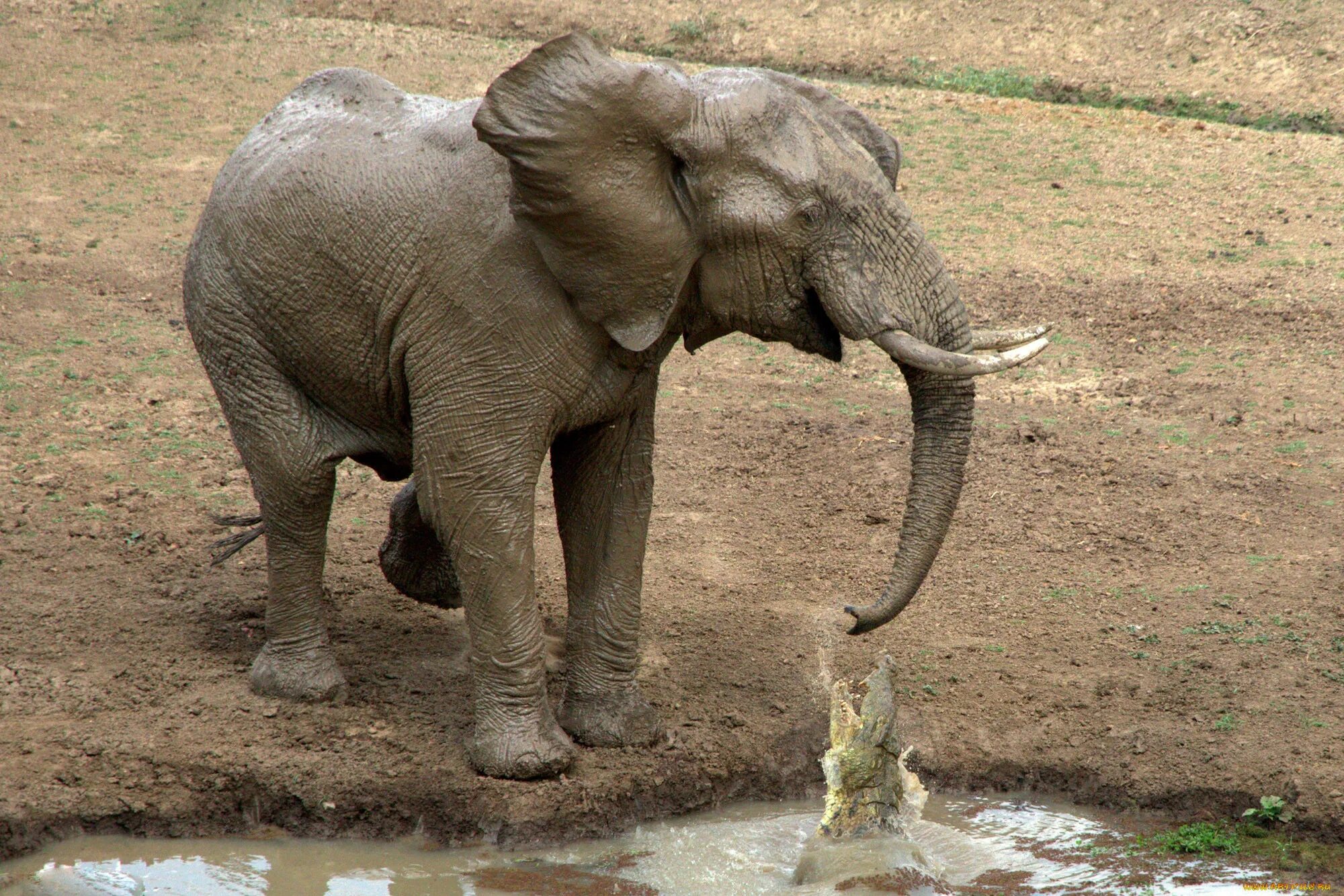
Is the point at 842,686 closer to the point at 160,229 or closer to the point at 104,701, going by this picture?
the point at 104,701

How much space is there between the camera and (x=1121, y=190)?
14539mm

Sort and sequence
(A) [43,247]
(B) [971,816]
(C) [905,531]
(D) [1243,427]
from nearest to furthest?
(C) [905,531], (B) [971,816], (D) [1243,427], (A) [43,247]

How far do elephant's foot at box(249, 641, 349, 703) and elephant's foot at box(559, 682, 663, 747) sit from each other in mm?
975

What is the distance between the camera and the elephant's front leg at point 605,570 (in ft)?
19.9

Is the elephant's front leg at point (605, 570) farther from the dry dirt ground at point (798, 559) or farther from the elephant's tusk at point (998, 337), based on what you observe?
the elephant's tusk at point (998, 337)

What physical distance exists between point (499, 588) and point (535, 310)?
1066 millimetres

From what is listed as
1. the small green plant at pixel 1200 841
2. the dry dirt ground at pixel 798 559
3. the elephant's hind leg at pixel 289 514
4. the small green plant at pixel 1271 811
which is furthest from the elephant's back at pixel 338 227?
the small green plant at pixel 1271 811

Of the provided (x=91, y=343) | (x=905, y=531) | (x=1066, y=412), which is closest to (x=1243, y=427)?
(x=1066, y=412)

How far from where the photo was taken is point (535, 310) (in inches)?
207

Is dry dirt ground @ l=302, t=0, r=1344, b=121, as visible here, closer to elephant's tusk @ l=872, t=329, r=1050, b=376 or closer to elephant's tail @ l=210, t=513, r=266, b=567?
elephant's tail @ l=210, t=513, r=266, b=567

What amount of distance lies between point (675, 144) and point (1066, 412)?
225 inches

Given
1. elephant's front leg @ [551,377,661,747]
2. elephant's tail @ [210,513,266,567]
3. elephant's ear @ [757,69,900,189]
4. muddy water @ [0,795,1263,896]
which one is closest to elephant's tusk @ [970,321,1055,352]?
elephant's ear @ [757,69,900,189]

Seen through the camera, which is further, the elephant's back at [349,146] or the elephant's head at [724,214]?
the elephant's back at [349,146]

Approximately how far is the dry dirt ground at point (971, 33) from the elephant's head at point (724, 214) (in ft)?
45.7
